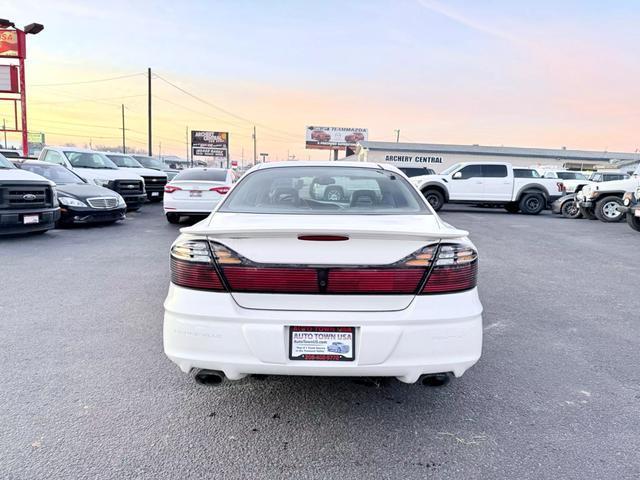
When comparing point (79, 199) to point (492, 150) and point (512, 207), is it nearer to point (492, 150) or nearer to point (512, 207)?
point (512, 207)

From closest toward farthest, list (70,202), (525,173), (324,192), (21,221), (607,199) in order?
(324,192) → (21,221) → (70,202) → (607,199) → (525,173)

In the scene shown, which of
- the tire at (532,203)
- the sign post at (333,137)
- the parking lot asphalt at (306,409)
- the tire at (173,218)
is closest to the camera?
the parking lot asphalt at (306,409)

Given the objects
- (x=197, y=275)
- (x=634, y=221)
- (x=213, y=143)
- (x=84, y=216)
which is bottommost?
(x=84, y=216)

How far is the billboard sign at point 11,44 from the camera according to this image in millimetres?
17891

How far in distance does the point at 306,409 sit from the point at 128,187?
1177 centimetres

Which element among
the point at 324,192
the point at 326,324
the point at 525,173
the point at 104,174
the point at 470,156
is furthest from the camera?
the point at 470,156

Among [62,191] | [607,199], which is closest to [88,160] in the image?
[62,191]

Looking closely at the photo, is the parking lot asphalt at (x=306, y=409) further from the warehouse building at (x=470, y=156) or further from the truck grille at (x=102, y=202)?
the warehouse building at (x=470, y=156)

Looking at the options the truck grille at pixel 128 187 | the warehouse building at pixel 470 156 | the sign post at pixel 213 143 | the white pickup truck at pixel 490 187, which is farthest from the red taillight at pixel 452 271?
the sign post at pixel 213 143

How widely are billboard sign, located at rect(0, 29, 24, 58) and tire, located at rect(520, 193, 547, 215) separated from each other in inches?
857

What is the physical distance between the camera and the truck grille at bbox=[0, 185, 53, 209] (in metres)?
7.49

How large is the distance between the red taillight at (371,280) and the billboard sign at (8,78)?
71.8 feet

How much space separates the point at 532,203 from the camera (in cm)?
1689

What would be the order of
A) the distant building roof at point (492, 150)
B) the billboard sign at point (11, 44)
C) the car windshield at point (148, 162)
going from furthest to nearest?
the distant building roof at point (492, 150)
the car windshield at point (148, 162)
the billboard sign at point (11, 44)
